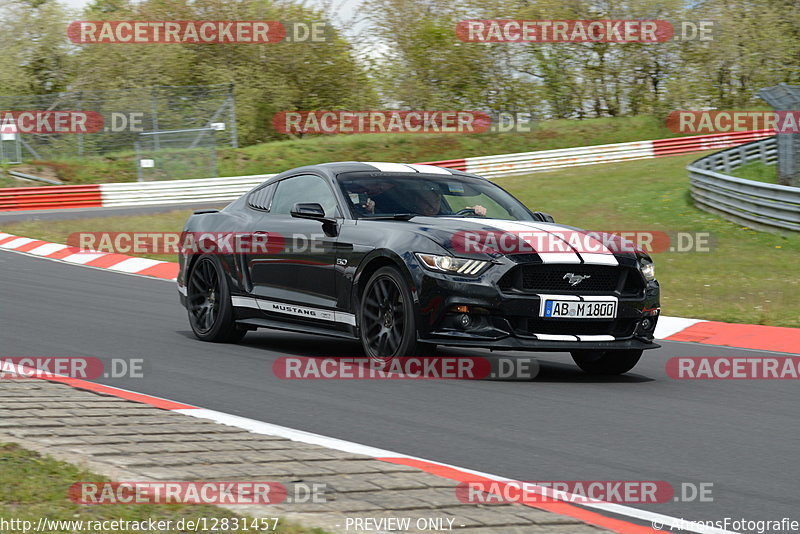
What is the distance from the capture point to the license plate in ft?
25.2

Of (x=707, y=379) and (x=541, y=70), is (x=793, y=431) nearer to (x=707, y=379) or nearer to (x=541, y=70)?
(x=707, y=379)

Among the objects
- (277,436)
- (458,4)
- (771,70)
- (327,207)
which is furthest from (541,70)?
(277,436)

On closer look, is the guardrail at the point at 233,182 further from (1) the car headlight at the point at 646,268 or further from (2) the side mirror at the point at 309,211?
(1) the car headlight at the point at 646,268

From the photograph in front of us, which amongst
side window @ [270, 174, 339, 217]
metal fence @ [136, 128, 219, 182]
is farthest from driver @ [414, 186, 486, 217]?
metal fence @ [136, 128, 219, 182]

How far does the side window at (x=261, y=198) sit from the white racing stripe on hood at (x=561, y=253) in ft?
6.76

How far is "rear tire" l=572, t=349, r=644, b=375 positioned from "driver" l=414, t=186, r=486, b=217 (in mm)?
1344

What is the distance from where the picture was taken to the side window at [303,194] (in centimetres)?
891

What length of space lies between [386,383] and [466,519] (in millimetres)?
3649

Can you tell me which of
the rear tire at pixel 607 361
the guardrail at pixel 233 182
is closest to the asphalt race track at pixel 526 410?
the rear tire at pixel 607 361

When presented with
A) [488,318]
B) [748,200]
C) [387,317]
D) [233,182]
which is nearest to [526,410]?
[488,318]

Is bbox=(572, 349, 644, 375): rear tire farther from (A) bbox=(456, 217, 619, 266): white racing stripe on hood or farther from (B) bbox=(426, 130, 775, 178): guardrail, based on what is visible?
(B) bbox=(426, 130, 775, 178): guardrail

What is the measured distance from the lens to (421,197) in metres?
8.77

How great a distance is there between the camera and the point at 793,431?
6.44m

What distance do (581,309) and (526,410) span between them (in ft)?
4.04
